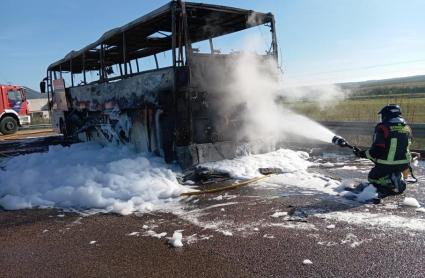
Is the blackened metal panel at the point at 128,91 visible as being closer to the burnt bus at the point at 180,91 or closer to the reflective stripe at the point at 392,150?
the burnt bus at the point at 180,91

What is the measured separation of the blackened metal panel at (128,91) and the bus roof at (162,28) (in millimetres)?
965

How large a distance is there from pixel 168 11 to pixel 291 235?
189 inches

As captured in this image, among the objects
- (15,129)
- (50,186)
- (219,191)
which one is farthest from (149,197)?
(15,129)

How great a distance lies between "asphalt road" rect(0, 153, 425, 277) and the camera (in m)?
3.42

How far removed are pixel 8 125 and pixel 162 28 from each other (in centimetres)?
1663

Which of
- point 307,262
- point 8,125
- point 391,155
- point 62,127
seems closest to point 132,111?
point 391,155

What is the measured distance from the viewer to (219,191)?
6332 mm

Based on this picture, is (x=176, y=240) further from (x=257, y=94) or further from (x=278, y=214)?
(x=257, y=94)

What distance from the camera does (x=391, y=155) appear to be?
5598mm

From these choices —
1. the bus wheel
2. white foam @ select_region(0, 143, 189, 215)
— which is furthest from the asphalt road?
the bus wheel

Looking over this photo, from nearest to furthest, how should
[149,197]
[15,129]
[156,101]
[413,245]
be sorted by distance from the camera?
1. [413,245]
2. [149,197]
3. [156,101]
4. [15,129]

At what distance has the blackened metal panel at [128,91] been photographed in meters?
7.45

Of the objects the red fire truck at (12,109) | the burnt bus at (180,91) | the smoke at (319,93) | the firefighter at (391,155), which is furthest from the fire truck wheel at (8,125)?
the firefighter at (391,155)

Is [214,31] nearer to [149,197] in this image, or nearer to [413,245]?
[149,197]
